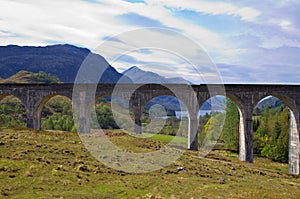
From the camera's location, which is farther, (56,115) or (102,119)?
(56,115)

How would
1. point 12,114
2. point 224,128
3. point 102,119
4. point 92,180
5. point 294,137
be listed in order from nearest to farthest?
point 92,180 < point 294,137 < point 224,128 < point 102,119 < point 12,114

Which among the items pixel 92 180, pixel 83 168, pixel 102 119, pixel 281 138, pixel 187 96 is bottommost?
pixel 281 138

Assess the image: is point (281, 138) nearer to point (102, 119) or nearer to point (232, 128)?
point (232, 128)

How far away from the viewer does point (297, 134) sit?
38.7m

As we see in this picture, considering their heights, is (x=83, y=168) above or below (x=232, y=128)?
above

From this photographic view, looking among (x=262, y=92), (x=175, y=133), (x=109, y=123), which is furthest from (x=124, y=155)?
(x=109, y=123)

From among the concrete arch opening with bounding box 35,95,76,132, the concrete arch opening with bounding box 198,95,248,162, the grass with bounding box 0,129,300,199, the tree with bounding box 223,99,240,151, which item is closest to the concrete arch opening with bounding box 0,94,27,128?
the concrete arch opening with bounding box 35,95,76,132

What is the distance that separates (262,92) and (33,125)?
30297mm

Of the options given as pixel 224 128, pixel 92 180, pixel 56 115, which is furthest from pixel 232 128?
pixel 56 115

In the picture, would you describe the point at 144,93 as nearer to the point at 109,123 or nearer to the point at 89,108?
the point at 89,108

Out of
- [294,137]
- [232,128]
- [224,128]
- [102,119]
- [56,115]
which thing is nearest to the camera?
[294,137]

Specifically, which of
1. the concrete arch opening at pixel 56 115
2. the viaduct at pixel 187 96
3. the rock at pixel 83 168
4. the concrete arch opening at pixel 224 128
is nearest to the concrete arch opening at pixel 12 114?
the concrete arch opening at pixel 56 115

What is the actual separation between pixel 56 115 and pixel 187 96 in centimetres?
6480

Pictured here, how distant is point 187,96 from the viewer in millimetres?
40406
